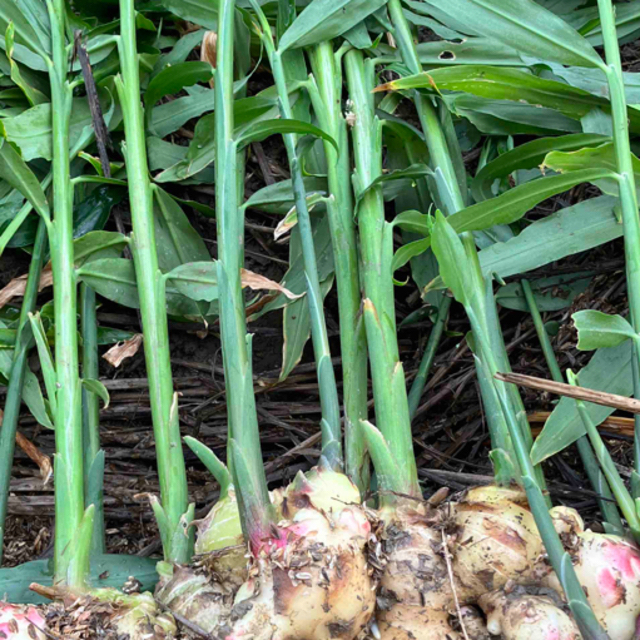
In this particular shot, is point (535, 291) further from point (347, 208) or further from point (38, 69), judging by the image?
point (38, 69)

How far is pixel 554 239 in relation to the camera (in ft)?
3.26

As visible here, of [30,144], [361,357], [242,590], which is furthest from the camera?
[30,144]

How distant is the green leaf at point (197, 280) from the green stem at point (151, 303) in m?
0.03

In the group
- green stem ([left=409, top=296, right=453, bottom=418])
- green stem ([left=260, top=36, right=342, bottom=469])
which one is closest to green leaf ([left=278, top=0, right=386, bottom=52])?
→ green stem ([left=260, top=36, right=342, bottom=469])

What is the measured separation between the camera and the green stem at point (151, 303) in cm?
94

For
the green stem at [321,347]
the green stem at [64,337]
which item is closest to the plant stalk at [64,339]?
the green stem at [64,337]

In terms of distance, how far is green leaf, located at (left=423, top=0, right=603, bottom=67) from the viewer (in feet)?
3.28

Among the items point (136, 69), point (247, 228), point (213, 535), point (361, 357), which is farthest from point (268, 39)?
point (213, 535)

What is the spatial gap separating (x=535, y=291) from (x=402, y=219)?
0.32m

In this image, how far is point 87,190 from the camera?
1.21 metres

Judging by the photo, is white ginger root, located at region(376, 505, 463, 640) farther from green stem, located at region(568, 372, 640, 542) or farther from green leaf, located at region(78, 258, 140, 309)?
green leaf, located at region(78, 258, 140, 309)

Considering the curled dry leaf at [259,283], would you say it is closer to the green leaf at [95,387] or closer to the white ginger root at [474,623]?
the green leaf at [95,387]

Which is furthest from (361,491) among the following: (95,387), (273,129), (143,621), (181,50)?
(181,50)

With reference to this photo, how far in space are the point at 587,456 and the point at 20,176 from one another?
92 cm
